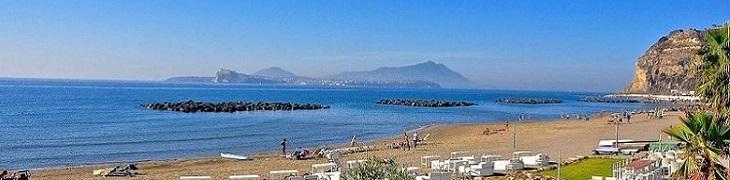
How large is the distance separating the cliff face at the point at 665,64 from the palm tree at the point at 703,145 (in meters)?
152

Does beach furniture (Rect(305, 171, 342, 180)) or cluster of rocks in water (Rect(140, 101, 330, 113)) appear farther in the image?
cluster of rocks in water (Rect(140, 101, 330, 113))

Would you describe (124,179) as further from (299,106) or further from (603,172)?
(299,106)

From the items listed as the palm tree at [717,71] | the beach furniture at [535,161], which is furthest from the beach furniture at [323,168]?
the palm tree at [717,71]

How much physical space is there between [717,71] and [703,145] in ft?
16.1

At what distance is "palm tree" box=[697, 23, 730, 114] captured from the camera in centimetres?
1187

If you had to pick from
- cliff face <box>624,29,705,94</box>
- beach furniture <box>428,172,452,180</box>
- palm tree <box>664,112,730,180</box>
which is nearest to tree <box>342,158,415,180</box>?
palm tree <box>664,112,730,180</box>

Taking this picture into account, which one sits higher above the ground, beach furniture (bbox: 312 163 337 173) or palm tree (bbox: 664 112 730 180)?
palm tree (bbox: 664 112 730 180)

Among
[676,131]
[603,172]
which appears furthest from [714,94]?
[603,172]

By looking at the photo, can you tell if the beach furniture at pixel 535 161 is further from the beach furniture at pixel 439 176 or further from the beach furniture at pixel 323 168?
the beach furniture at pixel 323 168

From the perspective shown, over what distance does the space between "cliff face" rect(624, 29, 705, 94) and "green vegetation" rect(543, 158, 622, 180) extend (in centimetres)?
13877

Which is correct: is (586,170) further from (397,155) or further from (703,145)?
(703,145)

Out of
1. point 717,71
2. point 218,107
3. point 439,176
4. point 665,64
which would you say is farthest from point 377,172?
point 665,64

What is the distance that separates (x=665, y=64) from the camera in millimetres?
160500

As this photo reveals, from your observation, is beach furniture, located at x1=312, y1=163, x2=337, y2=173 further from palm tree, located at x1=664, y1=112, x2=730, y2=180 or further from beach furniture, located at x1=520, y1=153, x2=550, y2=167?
palm tree, located at x1=664, y1=112, x2=730, y2=180
